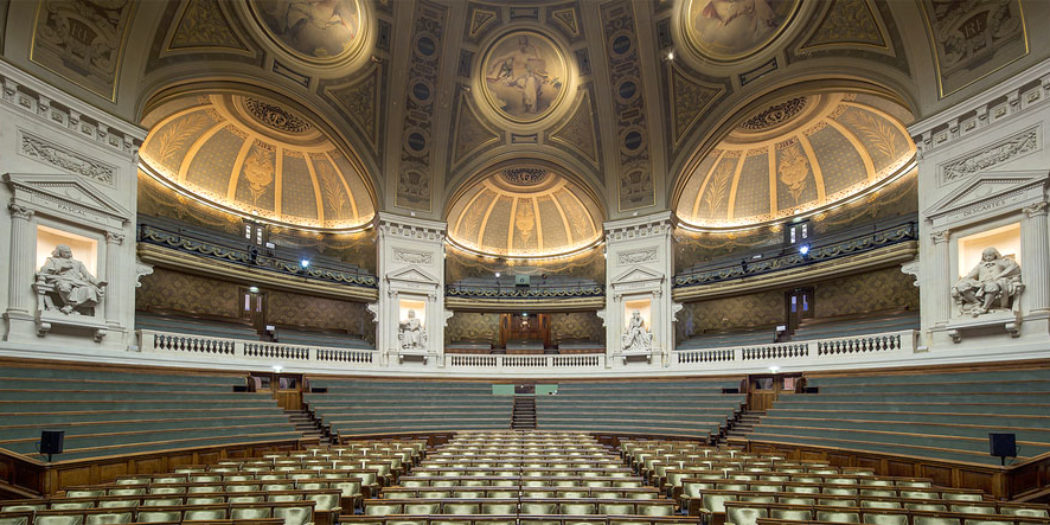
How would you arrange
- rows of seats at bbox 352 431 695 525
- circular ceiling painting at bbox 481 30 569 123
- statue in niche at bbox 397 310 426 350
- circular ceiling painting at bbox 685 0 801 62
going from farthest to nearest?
circular ceiling painting at bbox 481 30 569 123 < statue in niche at bbox 397 310 426 350 < circular ceiling painting at bbox 685 0 801 62 < rows of seats at bbox 352 431 695 525

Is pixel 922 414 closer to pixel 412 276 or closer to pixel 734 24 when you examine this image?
pixel 734 24

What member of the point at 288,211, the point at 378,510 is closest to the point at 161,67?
the point at 288,211

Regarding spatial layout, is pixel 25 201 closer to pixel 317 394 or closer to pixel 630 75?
pixel 317 394

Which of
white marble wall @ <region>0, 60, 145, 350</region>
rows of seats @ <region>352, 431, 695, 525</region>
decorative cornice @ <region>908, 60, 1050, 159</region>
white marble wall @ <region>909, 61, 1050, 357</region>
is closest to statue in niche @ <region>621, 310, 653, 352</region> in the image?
white marble wall @ <region>909, 61, 1050, 357</region>

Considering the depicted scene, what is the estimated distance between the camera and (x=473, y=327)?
2952 cm

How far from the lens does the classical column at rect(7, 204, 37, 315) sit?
42.2 ft

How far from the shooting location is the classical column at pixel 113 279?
14773mm

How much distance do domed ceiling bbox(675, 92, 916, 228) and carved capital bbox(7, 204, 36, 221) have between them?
21.4 meters

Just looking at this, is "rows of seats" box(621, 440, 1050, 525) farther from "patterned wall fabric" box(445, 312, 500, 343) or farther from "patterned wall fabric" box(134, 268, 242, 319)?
"patterned wall fabric" box(445, 312, 500, 343)

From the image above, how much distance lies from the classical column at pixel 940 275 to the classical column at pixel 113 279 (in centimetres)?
2160

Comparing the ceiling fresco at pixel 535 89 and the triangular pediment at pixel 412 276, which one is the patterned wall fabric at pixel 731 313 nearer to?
the ceiling fresco at pixel 535 89

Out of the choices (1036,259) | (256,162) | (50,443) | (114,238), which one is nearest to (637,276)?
(1036,259)

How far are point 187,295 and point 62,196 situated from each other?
8.16m

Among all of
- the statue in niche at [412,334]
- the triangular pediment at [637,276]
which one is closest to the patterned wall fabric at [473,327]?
the statue in niche at [412,334]
